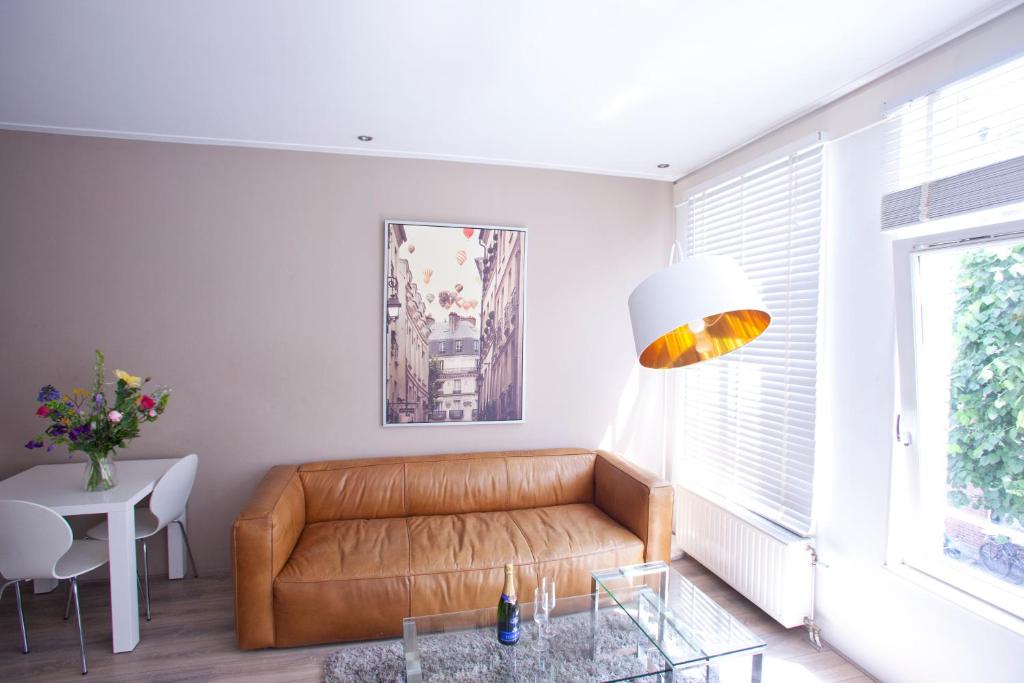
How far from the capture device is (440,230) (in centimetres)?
344

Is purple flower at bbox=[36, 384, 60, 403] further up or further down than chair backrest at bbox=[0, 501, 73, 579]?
further up

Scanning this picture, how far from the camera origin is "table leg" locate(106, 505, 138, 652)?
2.45 m

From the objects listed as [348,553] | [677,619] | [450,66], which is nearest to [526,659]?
[677,619]

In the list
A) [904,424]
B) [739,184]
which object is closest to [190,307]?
[739,184]

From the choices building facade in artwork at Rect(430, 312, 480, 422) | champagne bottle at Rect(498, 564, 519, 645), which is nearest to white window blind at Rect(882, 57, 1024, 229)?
champagne bottle at Rect(498, 564, 519, 645)

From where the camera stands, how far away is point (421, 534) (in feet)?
9.46

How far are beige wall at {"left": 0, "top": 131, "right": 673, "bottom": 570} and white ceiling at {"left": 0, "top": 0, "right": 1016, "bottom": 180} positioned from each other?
272mm

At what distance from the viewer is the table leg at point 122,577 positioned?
8.05ft

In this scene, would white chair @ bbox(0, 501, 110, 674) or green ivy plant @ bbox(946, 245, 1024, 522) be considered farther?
white chair @ bbox(0, 501, 110, 674)

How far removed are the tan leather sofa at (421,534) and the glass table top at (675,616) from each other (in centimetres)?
38

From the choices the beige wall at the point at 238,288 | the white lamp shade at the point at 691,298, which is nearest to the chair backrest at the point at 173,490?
the beige wall at the point at 238,288

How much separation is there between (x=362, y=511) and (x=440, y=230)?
6.13 feet

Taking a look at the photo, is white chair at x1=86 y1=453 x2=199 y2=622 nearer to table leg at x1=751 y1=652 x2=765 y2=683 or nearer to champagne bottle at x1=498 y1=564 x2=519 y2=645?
champagne bottle at x1=498 y1=564 x2=519 y2=645

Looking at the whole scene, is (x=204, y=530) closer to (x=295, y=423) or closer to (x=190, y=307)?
(x=295, y=423)
